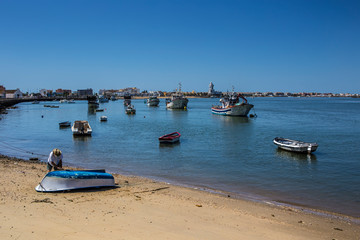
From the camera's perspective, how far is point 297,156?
2742 centimetres

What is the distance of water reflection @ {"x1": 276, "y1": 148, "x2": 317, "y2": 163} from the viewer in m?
26.0

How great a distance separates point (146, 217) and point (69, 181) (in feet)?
16.1

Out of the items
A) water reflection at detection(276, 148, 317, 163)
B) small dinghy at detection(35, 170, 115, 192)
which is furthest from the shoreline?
water reflection at detection(276, 148, 317, 163)

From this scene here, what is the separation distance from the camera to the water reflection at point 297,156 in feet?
85.4

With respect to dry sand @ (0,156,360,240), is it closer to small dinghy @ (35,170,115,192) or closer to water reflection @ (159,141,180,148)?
small dinghy @ (35,170,115,192)

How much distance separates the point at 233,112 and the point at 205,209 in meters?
64.4

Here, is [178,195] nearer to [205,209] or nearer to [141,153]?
[205,209]

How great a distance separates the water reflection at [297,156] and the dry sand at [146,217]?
13.5 meters

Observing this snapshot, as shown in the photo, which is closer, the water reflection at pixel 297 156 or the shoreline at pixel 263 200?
the shoreline at pixel 263 200

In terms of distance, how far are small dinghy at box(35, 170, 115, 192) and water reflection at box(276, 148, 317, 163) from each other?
1826 cm

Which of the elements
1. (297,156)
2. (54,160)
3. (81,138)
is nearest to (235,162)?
(297,156)

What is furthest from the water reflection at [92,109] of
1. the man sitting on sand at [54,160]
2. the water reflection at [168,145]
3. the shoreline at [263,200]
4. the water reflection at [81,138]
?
the shoreline at [263,200]

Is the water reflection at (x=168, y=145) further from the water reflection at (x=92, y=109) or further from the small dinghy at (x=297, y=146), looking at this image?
the water reflection at (x=92, y=109)

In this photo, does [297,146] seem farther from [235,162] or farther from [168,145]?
[168,145]
